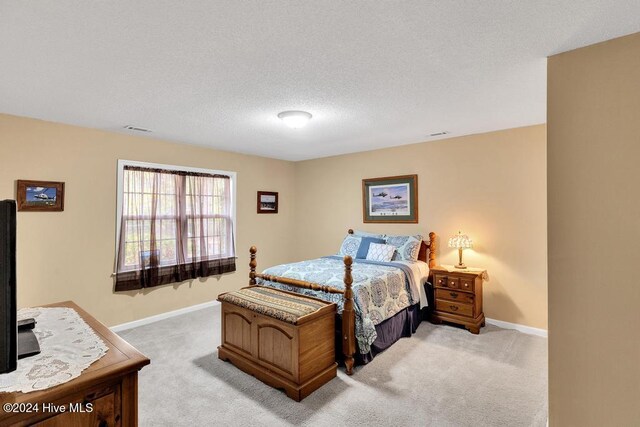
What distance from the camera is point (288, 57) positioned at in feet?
6.26

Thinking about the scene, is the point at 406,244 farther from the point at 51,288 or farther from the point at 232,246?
the point at 51,288

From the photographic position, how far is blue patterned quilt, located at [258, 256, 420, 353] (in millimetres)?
2811

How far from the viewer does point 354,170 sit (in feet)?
16.7

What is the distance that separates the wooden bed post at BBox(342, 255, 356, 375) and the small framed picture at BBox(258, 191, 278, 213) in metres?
2.97

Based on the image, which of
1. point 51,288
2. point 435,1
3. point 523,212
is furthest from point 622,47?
point 51,288

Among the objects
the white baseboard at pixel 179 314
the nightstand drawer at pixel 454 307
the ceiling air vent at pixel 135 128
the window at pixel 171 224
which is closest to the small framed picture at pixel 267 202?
the window at pixel 171 224

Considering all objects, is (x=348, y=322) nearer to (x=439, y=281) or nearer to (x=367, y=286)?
(x=367, y=286)

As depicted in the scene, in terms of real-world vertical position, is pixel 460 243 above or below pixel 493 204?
below

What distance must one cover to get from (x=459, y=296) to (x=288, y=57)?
3205 millimetres

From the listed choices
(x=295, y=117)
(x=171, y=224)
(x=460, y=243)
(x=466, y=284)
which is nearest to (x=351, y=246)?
(x=460, y=243)

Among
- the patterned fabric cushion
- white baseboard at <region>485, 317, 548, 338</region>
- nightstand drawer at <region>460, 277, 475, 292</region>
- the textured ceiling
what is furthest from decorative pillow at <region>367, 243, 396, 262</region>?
the textured ceiling

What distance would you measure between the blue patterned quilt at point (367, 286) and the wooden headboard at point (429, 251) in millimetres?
626

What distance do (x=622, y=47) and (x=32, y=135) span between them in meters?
4.86

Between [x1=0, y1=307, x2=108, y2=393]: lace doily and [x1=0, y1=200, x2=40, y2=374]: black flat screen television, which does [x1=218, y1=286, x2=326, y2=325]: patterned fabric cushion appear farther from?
[x1=0, y1=200, x2=40, y2=374]: black flat screen television
